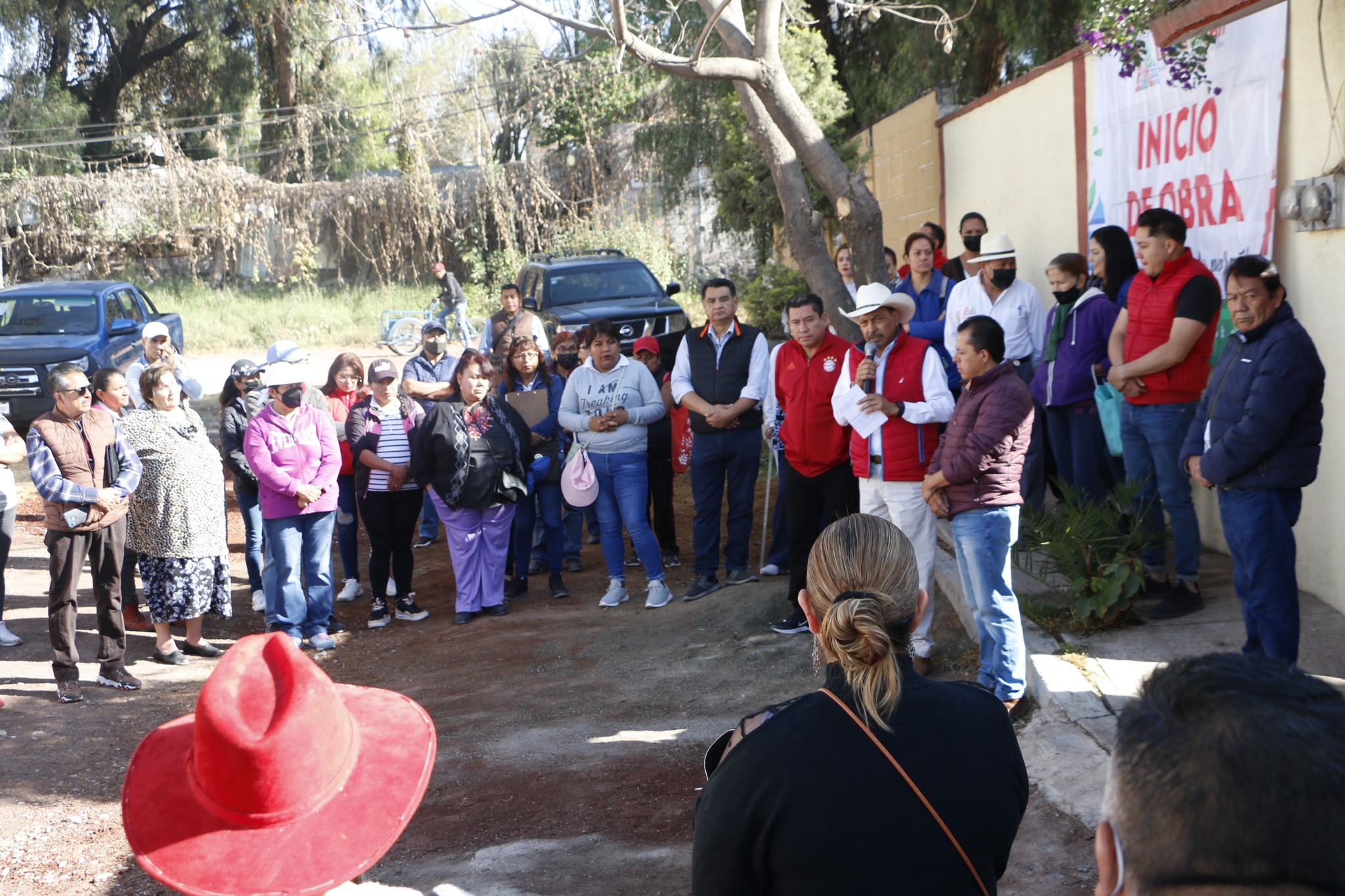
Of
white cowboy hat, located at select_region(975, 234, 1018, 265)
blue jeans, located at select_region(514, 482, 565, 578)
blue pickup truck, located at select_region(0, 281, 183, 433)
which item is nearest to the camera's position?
white cowboy hat, located at select_region(975, 234, 1018, 265)

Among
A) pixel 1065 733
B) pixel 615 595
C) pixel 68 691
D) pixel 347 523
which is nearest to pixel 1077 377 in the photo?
pixel 1065 733

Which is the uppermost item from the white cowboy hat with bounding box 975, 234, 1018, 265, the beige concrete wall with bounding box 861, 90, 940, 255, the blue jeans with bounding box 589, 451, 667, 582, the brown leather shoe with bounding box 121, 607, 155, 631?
the beige concrete wall with bounding box 861, 90, 940, 255

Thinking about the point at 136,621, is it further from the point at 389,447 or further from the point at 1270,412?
the point at 1270,412

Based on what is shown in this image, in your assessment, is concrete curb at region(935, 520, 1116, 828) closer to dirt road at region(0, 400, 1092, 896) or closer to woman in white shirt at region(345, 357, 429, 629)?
dirt road at region(0, 400, 1092, 896)

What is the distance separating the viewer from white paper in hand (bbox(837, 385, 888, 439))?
570 centimetres

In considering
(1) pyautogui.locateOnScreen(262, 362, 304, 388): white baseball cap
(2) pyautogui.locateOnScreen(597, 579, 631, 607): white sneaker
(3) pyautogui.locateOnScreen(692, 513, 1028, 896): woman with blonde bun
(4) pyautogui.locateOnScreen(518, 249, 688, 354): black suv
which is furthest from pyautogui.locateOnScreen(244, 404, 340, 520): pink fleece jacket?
(4) pyautogui.locateOnScreen(518, 249, 688, 354): black suv

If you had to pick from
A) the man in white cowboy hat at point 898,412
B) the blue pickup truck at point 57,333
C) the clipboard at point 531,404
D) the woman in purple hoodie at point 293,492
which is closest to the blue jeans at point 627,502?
the clipboard at point 531,404

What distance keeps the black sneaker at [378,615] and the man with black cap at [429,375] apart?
121 cm

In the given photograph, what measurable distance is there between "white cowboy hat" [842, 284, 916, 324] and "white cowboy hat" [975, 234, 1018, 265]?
180cm

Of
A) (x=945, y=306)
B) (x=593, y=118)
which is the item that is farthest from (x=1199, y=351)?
(x=593, y=118)

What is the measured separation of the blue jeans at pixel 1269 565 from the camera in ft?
15.3

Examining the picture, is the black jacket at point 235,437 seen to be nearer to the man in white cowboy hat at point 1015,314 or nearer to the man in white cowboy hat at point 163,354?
the man in white cowboy hat at point 163,354

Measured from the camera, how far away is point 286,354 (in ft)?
25.0

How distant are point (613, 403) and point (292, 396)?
7.17 feet
